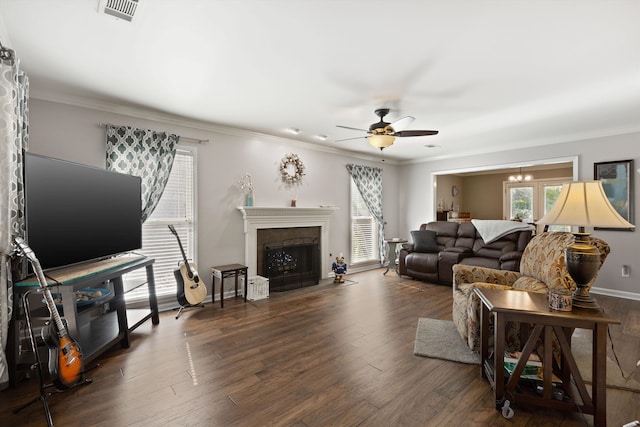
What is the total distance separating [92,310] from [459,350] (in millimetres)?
3359

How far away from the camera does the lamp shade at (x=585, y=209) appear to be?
1.79 m

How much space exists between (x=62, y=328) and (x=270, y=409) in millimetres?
1448

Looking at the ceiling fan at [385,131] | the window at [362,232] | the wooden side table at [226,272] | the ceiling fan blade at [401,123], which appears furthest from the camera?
the window at [362,232]

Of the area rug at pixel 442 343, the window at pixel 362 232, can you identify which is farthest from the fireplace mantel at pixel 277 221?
the area rug at pixel 442 343

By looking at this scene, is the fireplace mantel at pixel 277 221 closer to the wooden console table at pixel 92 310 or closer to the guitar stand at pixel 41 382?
the wooden console table at pixel 92 310

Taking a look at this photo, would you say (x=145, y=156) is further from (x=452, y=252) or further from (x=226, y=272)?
(x=452, y=252)

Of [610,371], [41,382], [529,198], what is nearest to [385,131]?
[610,371]

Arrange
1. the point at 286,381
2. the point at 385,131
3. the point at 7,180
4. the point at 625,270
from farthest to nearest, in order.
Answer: the point at 625,270, the point at 385,131, the point at 286,381, the point at 7,180

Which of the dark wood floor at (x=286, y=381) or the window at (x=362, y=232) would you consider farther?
the window at (x=362, y=232)

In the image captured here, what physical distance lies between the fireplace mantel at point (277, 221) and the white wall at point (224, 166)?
119 millimetres

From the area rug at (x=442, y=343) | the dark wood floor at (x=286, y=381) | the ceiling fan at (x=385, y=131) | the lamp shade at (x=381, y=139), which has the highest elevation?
the ceiling fan at (x=385, y=131)

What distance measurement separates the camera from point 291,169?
5281mm

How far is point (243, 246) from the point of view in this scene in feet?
15.3

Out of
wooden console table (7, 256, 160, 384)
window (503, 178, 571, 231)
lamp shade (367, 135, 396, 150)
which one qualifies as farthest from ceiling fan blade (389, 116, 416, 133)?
window (503, 178, 571, 231)
